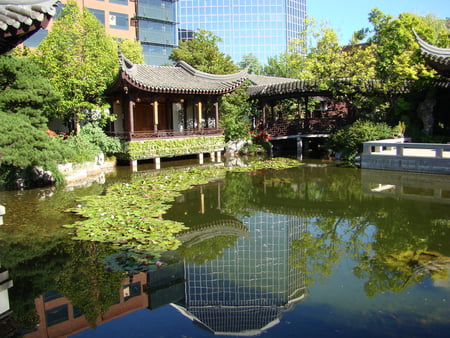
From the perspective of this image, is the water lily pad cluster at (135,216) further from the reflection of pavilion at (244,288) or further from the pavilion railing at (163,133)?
the pavilion railing at (163,133)

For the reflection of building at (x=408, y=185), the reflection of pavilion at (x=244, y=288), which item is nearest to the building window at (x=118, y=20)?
the reflection of building at (x=408, y=185)

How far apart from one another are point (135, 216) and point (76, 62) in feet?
30.8

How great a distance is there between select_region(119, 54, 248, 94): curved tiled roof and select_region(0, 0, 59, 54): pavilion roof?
10.9 m

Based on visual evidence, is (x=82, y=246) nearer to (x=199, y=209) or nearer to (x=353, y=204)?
(x=199, y=209)

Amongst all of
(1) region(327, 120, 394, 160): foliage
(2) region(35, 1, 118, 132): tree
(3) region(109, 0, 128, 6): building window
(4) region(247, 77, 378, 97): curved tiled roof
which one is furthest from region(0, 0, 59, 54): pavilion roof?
(3) region(109, 0, 128, 6): building window

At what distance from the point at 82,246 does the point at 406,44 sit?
50.2ft

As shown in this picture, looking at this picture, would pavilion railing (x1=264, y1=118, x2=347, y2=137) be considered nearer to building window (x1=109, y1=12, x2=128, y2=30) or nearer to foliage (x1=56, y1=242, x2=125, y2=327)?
foliage (x1=56, y1=242, x2=125, y2=327)

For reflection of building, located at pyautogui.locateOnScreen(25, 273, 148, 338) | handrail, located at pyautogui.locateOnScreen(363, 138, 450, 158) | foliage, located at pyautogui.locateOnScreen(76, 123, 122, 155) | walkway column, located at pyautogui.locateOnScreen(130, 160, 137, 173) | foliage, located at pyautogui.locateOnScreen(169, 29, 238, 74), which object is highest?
foliage, located at pyautogui.locateOnScreen(169, 29, 238, 74)

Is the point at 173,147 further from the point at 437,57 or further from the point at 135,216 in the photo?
the point at 437,57

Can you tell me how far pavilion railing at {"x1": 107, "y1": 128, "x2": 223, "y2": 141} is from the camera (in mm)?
15998

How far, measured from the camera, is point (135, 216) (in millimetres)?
7645

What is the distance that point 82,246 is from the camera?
636 centimetres

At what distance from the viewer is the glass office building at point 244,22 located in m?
62.6

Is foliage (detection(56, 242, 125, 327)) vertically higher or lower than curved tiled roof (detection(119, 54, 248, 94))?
lower
